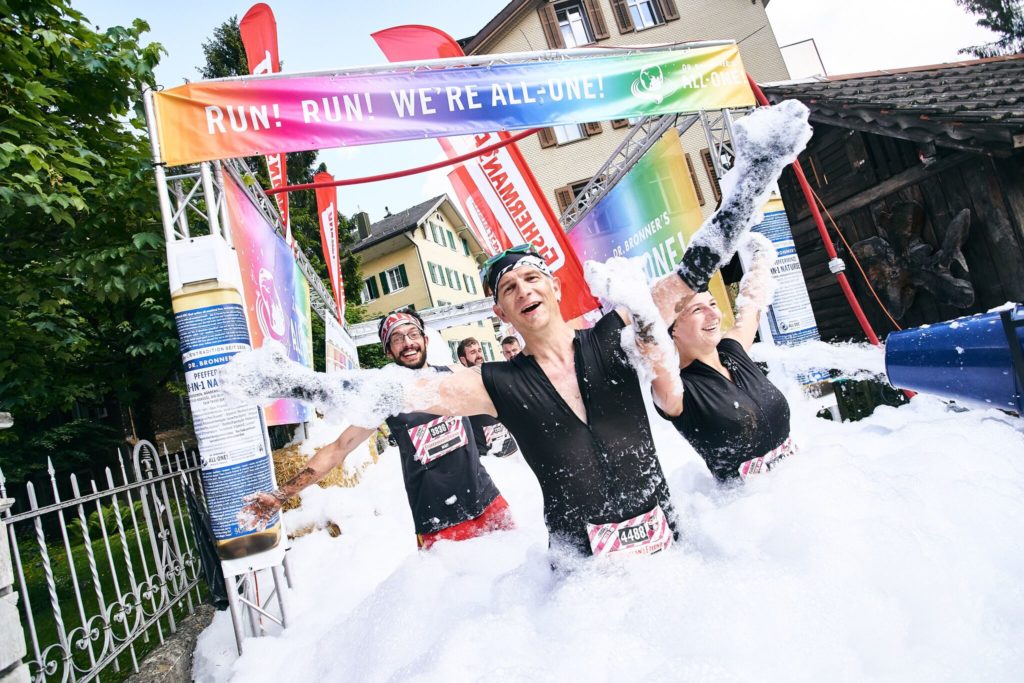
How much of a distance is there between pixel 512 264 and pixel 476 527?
2.05 m

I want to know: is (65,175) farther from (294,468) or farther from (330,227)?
(294,468)

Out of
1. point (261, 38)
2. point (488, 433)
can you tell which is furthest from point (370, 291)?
point (261, 38)

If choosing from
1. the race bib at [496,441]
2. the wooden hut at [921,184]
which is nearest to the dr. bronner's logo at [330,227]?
the race bib at [496,441]

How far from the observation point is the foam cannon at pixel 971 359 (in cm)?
187

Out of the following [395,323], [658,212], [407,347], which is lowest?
[407,347]

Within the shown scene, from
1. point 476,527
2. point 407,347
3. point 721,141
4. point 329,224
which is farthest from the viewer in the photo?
point 329,224

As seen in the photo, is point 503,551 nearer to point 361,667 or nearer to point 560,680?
point 361,667

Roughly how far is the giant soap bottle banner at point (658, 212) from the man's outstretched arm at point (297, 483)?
4.05m

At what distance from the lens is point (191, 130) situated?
3.76 m

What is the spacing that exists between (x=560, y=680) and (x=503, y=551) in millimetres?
1570

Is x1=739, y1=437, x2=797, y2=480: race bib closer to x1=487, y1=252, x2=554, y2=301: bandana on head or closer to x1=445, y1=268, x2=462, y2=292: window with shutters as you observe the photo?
x1=487, y1=252, x2=554, y2=301: bandana on head

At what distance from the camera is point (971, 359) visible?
2.07 meters

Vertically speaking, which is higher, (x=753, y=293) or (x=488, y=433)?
(x=753, y=293)

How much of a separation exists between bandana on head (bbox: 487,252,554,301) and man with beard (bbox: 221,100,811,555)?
22mm
